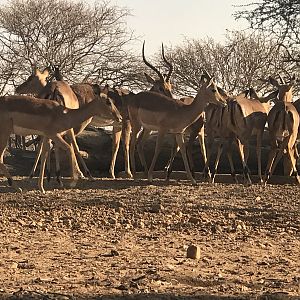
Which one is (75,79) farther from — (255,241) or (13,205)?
(255,241)

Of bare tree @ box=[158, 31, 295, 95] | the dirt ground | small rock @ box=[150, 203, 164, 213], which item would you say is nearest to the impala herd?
the dirt ground

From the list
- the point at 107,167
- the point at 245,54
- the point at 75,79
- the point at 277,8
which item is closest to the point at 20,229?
the point at 277,8

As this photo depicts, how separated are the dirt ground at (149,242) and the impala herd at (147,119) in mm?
1103

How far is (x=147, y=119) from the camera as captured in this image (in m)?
15.1

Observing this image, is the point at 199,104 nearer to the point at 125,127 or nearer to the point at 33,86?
the point at 125,127

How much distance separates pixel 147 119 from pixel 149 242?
692 cm

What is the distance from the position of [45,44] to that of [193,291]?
→ 98.2 ft

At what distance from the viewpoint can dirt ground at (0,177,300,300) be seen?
6070 mm

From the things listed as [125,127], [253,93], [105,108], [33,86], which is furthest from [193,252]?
[253,93]

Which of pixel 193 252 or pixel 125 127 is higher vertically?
pixel 125 127

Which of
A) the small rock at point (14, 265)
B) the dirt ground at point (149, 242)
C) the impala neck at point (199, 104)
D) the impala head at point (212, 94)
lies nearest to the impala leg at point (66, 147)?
the dirt ground at point (149, 242)

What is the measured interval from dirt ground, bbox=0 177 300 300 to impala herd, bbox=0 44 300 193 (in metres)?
1.10

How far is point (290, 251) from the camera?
798 cm

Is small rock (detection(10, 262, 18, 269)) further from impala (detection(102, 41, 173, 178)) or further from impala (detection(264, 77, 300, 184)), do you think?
impala (detection(102, 41, 173, 178))
